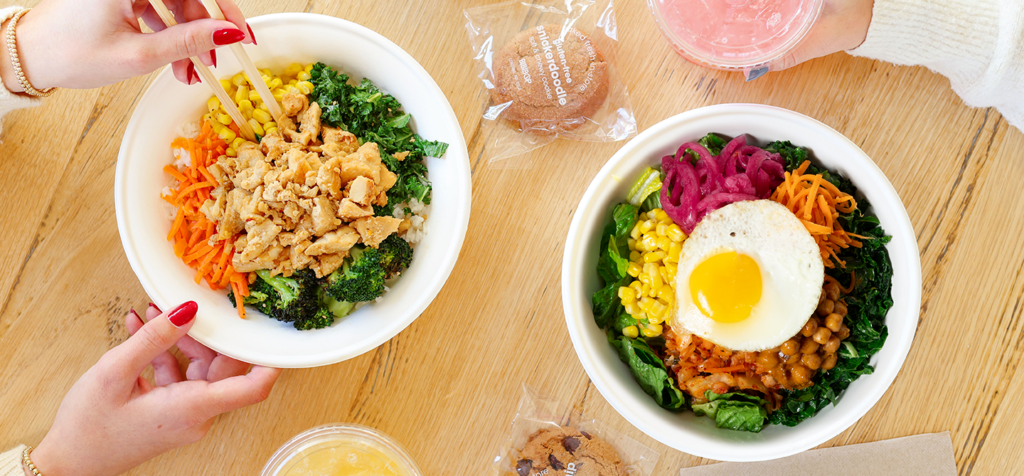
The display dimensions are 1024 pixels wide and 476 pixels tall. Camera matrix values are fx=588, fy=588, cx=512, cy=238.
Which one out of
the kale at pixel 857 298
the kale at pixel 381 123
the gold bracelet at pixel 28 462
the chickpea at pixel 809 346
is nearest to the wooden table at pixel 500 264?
the gold bracelet at pixel 28 462

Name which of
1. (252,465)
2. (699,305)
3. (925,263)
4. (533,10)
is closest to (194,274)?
(252,465)

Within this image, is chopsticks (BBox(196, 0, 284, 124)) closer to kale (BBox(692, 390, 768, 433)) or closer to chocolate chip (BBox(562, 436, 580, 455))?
chocolate chip (BBox(562, 436, 580, 455))

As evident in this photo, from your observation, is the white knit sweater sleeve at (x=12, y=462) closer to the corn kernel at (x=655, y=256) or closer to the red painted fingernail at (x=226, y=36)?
the red painted fingernail at (x=226, y=36)

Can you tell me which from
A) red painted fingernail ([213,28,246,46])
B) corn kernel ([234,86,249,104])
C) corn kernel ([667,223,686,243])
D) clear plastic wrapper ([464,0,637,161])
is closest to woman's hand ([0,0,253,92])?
red painted fingernail ([213,28,246,46])

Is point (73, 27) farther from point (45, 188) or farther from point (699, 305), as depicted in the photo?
point (699, 305)

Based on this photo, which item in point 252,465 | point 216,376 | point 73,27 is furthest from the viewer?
point 252,465

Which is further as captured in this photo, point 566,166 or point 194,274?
point 566,166

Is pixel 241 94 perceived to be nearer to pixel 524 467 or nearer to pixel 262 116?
Answer: pixel 262 116

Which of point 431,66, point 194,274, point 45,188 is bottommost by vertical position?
point 194,274
